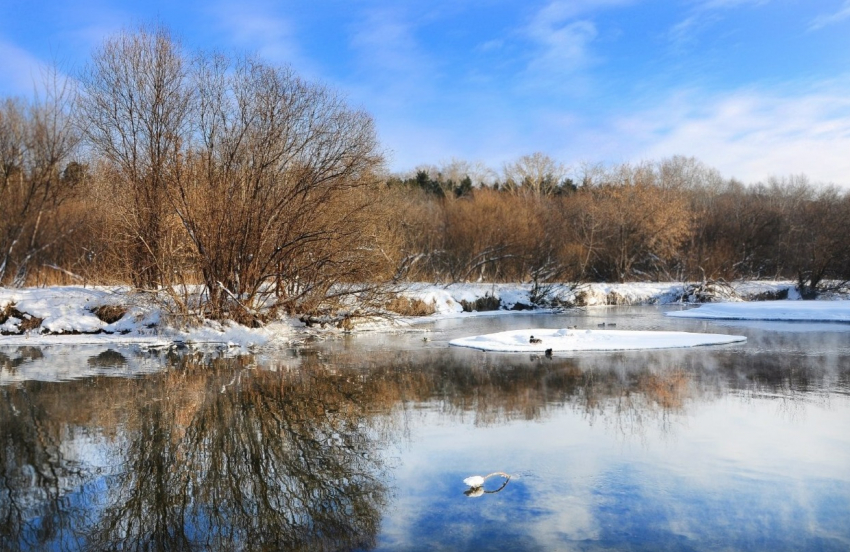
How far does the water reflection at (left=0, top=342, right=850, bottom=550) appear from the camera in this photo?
17.0 feet

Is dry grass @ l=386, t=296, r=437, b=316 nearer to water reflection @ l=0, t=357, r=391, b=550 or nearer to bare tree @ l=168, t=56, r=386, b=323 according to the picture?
bare tree @ l=168, t=56, r=386, b=323

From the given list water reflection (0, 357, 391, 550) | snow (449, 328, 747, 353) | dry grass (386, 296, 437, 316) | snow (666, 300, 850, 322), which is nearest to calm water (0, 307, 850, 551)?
water reflection (0, 357, 391, 550)

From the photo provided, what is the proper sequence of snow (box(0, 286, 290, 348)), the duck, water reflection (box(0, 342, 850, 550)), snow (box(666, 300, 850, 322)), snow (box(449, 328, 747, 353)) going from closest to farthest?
water reflection (box(0, 342, 850, 550)) → the duck → snow (box(449, 328, 747, 353)) → snow (box(0, 286, 290, 348)) → snow (box(666, 300, 850, 322))

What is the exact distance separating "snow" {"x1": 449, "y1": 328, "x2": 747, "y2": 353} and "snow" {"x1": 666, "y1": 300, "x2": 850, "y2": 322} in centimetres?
801

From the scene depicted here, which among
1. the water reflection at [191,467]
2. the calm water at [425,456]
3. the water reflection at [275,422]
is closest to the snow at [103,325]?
the water reflection at [275,422]

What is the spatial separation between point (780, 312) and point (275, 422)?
911 inches

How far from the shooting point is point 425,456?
22.9 feet

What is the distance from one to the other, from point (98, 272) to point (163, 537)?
17318 millimetres

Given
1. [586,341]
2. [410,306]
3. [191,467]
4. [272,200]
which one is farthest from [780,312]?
[191,467]

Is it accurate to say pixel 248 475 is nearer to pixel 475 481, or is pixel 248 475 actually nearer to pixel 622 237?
pixel 475 481

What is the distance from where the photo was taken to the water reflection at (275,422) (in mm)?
5195

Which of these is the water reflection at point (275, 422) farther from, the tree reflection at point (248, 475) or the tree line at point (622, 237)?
the tree line at point (622, 237)

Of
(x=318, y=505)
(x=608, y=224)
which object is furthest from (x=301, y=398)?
(x=608, y=224)

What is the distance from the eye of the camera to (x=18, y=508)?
5.55 metres
